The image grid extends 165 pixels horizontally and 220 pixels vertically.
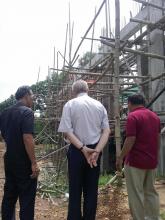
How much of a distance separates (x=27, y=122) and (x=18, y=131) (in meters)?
0.17

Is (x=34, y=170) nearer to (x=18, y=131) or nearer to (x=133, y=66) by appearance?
(x=18, y=131)

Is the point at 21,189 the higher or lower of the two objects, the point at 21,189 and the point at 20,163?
the lower

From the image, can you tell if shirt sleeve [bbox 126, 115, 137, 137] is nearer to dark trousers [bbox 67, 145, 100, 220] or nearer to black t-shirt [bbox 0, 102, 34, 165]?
dark trousers [bbox 67, 145, 100, 220]

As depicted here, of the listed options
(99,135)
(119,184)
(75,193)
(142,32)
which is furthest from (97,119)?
(142,32)

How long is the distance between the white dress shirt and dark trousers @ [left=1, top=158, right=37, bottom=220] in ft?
2.24

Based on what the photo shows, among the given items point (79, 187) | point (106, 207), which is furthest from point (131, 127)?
point (106, 207)

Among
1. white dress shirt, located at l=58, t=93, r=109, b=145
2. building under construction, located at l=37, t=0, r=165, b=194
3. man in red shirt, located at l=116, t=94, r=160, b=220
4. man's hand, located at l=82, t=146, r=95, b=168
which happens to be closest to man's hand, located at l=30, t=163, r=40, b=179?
white dress shirt, located at l=58, t=93, r=109, b=145

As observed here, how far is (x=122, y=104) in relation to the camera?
10836 millimetres

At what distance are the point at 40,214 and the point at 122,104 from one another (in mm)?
5399

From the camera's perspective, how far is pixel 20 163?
4.38m

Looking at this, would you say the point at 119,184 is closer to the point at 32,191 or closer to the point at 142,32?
the point at 32,191

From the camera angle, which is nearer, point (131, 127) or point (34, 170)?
point (34, 170)

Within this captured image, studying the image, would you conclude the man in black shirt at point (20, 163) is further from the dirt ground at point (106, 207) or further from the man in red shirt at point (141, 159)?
the dirt ground at point (106, 207)

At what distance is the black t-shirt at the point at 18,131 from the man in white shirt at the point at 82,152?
42 centimetres
